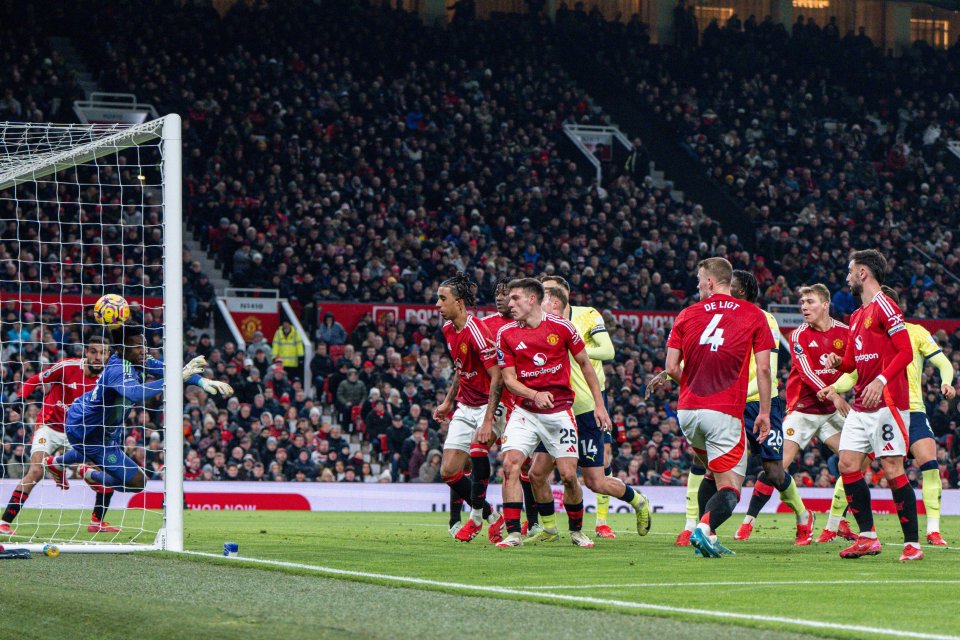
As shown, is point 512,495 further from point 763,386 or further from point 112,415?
point 112,415

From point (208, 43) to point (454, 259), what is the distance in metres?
9.49

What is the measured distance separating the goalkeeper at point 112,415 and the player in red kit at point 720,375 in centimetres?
427

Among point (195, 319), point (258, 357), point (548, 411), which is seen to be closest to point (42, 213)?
point (195, 319)

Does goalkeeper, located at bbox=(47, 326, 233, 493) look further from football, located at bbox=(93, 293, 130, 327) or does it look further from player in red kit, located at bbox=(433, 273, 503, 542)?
player in red kit, located at bbox=(433, 273, 503, 542)

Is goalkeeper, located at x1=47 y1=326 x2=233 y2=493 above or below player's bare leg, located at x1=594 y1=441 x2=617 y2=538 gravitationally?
above

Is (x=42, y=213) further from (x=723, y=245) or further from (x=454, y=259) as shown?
(x=723, y=245)

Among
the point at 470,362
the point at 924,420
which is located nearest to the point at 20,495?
the point at 470,362

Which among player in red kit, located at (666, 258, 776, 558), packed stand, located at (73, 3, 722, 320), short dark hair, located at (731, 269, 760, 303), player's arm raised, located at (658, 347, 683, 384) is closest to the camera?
player in red kit, located at (666, 258, 776, 558)

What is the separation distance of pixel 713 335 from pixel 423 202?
2172 centimetres

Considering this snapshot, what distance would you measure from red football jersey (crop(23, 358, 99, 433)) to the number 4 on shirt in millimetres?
6275

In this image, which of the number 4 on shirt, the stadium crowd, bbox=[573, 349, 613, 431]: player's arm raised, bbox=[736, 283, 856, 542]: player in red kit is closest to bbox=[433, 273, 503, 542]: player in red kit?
bbox=[573, 349, 613, 431]: player's arm raised

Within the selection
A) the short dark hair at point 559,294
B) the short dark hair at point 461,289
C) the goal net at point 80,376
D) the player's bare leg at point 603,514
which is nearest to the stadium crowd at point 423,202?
the goal net at point 80,376

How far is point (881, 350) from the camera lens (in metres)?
10.3

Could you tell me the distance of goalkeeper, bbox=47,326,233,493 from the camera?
1195 cm
